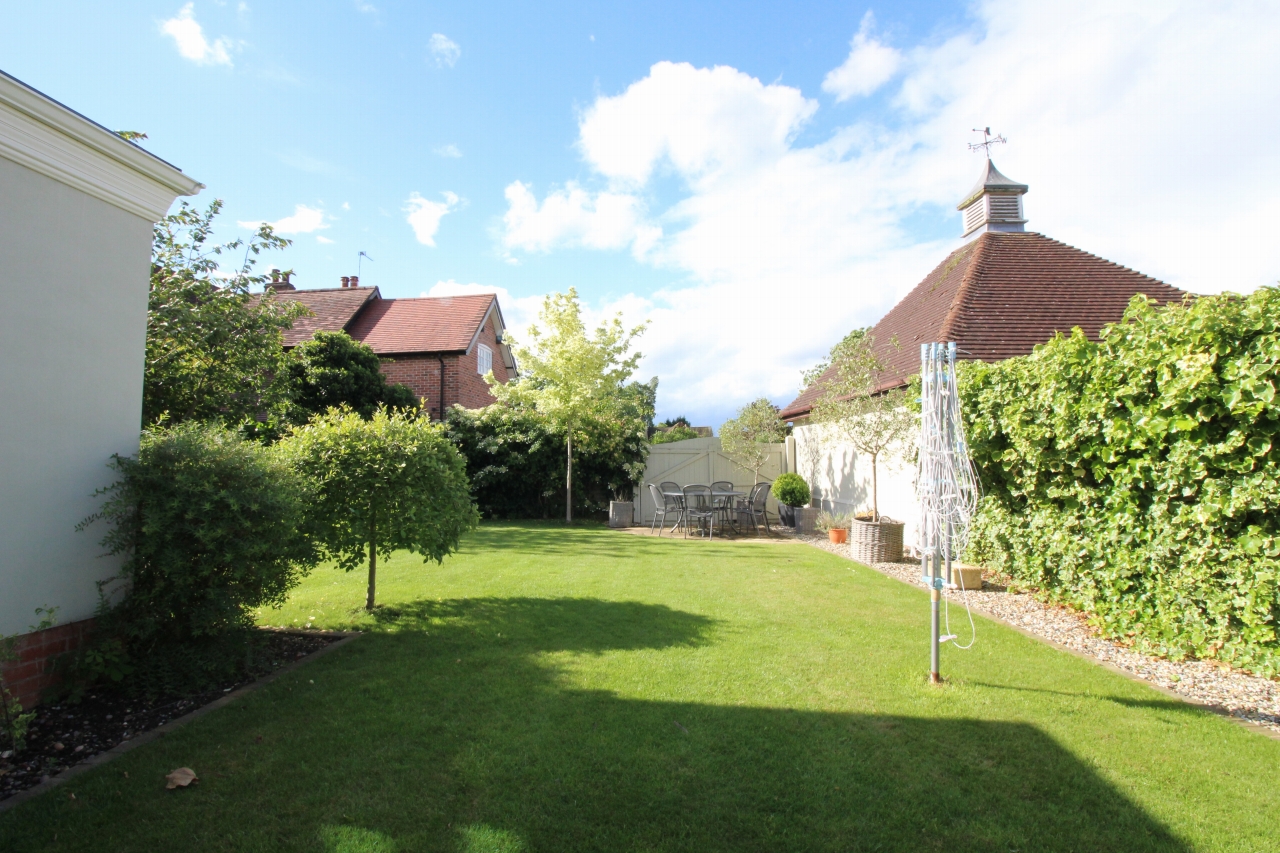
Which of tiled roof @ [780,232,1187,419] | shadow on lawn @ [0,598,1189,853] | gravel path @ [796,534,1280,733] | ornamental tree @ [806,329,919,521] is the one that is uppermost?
tiled roof @ [780,232,1187,419]

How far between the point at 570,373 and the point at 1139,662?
1151 cm

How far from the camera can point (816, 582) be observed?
307 inches

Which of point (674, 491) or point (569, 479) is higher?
point (569, 479)

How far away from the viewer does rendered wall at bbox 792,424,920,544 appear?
1088 cm

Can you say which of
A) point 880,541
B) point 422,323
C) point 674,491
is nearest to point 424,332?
point 422,323

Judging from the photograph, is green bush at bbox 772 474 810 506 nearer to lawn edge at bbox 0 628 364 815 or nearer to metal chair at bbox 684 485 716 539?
metal chair at bbox 684 485 716 539

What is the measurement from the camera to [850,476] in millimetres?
13391

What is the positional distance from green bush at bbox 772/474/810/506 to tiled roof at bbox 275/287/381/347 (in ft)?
48.0

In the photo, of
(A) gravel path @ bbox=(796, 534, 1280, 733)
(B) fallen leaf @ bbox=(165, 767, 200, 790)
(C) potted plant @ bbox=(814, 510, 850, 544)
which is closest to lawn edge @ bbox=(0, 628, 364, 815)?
(B) fallen leaf @ bbox=(165, 767, 200, 790)

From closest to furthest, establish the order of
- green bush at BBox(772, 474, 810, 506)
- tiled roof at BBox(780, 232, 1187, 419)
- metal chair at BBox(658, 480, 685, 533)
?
1. tiled roof at BBox(780, 232, 1187, 419)
2. metal chair at BBox(658, 480, 685, 533)
3. green bush at BBox(772, 474, 810, 506)

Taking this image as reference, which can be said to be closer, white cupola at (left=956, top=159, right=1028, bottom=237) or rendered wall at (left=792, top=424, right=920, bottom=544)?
rendered wall at (left=792, top=424, right=920, bottom=544)

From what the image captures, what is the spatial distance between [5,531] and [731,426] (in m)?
13.3

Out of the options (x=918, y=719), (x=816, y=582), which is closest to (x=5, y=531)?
(x=918, y=719)

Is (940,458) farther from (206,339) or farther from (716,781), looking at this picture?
(206,339)
